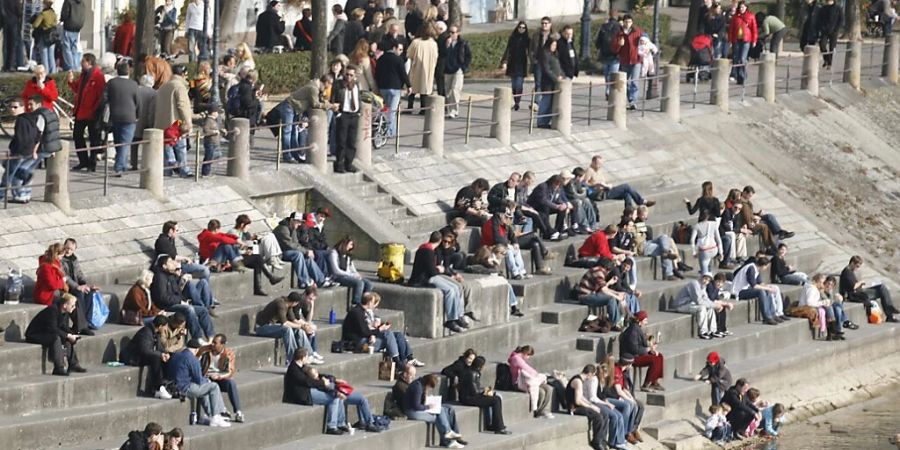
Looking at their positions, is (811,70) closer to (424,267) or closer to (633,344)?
(633,344)

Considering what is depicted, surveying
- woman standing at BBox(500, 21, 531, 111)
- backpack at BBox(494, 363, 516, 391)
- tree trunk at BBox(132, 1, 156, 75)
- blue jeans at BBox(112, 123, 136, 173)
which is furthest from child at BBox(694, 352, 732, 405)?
tree trunk at BBox(132, 1, 156, 75)

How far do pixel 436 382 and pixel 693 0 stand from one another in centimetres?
2088

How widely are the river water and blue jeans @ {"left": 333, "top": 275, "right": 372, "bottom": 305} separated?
5.70m

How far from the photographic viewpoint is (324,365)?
31312 mm

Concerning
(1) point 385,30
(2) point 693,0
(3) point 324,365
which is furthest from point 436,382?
(2) point 693,0

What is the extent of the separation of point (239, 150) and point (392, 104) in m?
4.51

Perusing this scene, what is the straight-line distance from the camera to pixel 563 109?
138 ft

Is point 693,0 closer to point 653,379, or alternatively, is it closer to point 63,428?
point 653,379

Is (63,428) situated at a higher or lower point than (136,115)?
lower

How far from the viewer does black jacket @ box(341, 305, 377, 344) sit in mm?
32125

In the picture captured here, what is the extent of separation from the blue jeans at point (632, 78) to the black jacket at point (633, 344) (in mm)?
10436

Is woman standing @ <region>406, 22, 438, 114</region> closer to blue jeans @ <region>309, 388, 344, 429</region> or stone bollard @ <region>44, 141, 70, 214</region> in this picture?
stone bollard @ <region>44, 141, 70, 214</region>

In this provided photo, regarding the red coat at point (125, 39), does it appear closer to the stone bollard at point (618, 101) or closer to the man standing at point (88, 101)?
the man standing at point (88, 101)

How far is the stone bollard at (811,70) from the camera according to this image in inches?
1906
